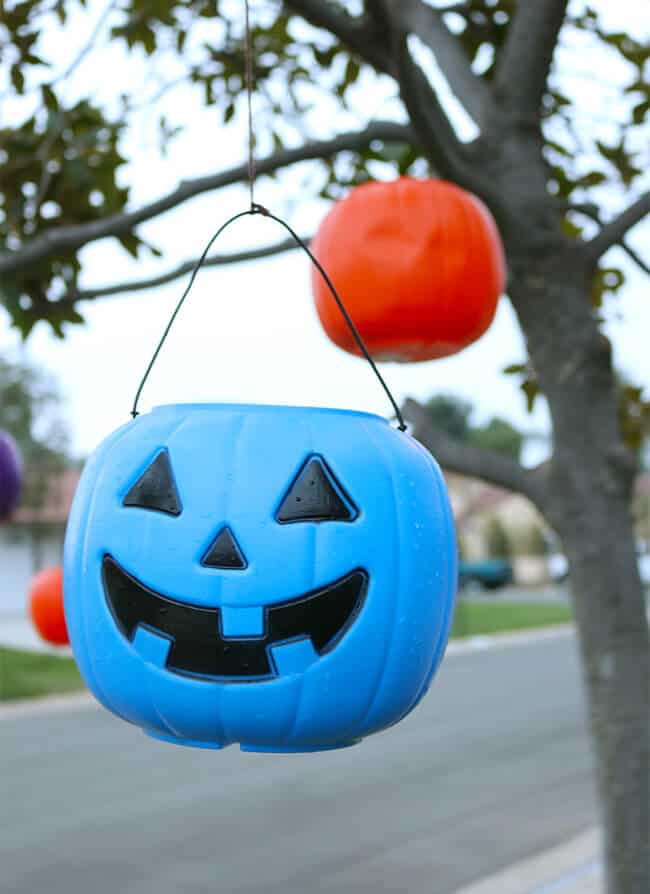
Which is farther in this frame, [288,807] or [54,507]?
[54,507]

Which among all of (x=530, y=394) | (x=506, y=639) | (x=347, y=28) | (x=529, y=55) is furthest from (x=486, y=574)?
(x=347, y=28)

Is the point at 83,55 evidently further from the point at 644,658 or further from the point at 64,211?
the point at 644,658

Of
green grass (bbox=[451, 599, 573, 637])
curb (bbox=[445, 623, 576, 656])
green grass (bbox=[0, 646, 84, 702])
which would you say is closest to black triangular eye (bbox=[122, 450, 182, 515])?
green grass (bbox=[0, 646, 84, 702])

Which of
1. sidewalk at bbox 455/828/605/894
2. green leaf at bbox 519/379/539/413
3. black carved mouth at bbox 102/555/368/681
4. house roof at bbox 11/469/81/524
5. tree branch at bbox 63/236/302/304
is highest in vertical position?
tree branch at bbox 63/236/302/304

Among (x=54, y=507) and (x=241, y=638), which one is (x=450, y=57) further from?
(x=54, y=507)

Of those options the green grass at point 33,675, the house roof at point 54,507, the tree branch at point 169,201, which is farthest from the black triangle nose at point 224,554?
the house roof at point 54,507

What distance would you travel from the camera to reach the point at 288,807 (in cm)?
876

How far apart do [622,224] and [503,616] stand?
2526 cm

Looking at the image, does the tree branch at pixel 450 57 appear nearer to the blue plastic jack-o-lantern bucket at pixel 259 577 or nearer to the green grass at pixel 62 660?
the blue plastic jack-o-lantern bucket at pixel 259 577

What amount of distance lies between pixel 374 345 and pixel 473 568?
37511mm

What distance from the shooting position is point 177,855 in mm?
7465

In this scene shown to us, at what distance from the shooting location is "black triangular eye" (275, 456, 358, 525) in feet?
5.03

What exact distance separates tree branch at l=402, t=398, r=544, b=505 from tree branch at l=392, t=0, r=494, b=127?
40.5 inches

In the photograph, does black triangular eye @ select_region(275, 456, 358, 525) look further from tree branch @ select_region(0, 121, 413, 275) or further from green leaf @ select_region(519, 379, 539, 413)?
green leaf @ select_region(519, 379, 539, 413)
